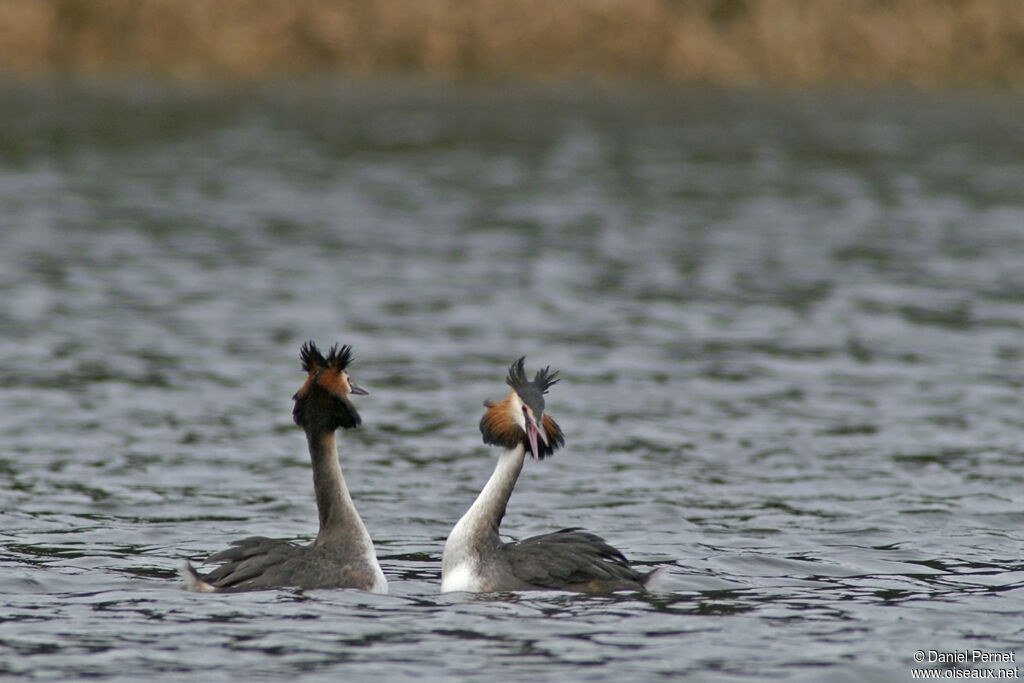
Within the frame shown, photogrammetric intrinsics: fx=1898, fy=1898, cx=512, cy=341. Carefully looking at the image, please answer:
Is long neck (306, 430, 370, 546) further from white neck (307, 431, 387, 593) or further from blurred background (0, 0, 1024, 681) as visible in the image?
blurred background (0, 0, 1024, 681)

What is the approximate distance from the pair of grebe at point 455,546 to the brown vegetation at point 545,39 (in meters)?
32.2

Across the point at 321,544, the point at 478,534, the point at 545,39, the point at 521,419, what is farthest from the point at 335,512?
the point at 545,39

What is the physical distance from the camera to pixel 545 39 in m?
43.5

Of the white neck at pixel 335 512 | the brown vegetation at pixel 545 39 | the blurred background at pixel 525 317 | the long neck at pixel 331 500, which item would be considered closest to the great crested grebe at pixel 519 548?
the blurred background at pixel 525 317

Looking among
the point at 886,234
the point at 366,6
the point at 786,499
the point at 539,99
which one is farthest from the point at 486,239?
the point at 366,6

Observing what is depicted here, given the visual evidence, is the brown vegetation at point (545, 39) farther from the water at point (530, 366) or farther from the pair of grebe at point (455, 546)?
the pair of grebe at point (455, 546)

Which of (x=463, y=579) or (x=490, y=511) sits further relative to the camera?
(x=490, y=511)

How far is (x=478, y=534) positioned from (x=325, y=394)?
1.18 metres

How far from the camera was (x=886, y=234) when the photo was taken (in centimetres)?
2598

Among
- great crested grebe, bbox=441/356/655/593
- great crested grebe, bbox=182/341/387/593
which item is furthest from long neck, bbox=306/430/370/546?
great crested grebe, bbox=441/356/655/593

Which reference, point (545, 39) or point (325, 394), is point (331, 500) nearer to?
point (325, 394)

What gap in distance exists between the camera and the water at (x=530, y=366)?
9828 mm

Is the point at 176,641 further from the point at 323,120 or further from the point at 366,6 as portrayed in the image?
the point at 366,6

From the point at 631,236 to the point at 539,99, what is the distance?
15.0 m
